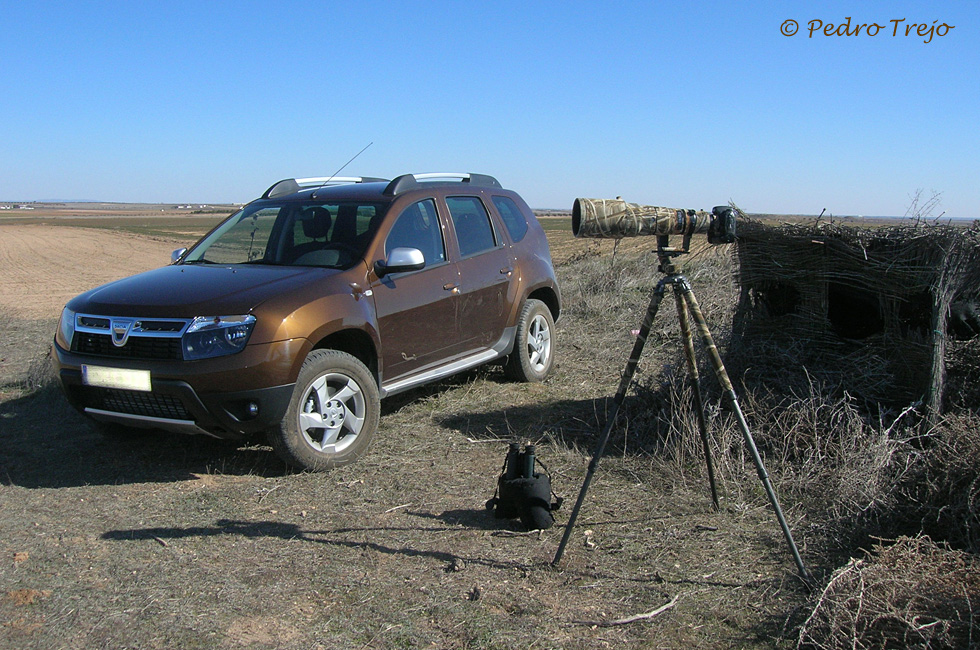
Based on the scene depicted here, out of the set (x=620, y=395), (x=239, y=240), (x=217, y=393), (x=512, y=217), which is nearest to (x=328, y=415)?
(x=217, y=393)

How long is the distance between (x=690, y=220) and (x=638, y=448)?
7.20ft

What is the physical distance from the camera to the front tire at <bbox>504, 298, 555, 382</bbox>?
729 centimetres

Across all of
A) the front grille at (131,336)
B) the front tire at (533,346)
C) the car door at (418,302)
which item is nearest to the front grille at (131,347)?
the front grille at (131,336)

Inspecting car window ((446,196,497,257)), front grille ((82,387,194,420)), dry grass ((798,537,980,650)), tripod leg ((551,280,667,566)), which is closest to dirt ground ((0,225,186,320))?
front grille ((82,387,194,420))

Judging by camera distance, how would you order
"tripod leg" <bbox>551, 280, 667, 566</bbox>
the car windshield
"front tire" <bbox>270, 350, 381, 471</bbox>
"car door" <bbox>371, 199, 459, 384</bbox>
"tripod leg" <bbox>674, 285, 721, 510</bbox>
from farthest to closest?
the car windshield < "car door" <bbox>371, 199, 459, 384</bbox> < "front tire" <bbox>270, 350, 381, 471</bbox> < "tripod leg" <bbox>674, 285, 721, 510</bbox> < "tripod leg" <bbox>551, 280, 667, 566</bbox>

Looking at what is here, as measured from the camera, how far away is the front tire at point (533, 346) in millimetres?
7293

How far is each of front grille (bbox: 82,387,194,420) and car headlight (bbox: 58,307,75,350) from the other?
38 centimetres

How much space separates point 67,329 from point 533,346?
12.6ft

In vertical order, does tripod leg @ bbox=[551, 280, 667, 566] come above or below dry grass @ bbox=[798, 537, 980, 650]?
above

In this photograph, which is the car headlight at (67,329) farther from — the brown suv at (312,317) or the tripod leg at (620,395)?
the tripod leg at (620,395)

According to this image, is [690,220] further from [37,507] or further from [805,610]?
[37,507]

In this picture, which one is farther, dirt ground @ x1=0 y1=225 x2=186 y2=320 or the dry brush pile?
dirt ground @ x1=0 y1=225 x2=186 y2=320

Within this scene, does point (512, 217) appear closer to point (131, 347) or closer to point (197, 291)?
→ point (197, 291)

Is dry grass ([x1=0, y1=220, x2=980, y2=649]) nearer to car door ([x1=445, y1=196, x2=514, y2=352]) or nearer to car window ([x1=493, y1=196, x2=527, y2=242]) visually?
car door ([x1=445, y1=196, x2=514, y2=352])
